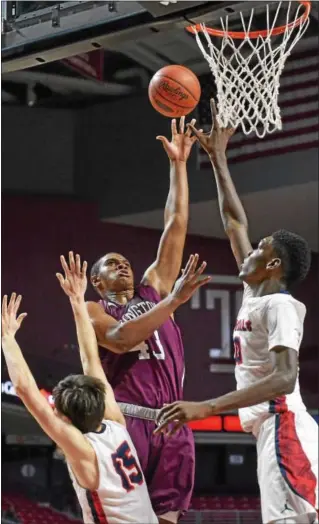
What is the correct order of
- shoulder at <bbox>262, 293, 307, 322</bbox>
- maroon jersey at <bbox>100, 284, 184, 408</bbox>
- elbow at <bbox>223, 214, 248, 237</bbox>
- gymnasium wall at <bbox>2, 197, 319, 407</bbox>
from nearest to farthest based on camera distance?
shoulder at <bbox>262, 293, 307, 322</bbox> → maroon jersey at <bbox>100, 284, 184, 408</bbox> → elbow at <bbox>223, 214, 248, 237</bbox> → gymnasium wall at <bbox>2, 197, 319, 407</bbox>

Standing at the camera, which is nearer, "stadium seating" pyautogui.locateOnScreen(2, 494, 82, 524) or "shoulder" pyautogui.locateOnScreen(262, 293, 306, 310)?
"shoulder" pyautogui.locateOnScreen(262, 293, 306, 310)

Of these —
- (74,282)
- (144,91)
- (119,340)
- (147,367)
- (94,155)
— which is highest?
(144,91)

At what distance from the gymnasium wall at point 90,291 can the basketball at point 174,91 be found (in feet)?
23.7

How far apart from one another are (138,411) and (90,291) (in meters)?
7.59

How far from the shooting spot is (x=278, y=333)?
3.83 metres

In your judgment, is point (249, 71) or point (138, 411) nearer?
point (138, 411)

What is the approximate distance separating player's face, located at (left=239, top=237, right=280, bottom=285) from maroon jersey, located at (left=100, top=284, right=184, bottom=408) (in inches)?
26.7

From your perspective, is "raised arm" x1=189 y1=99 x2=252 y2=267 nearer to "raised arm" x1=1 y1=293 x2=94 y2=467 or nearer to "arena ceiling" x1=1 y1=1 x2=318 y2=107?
"arena ceiling" x1=1 y1=1 x2=318 y2=107

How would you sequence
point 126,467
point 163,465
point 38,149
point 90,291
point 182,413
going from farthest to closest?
point 38,149
point 90,291
point 163,465
point 126,467
point 182,413

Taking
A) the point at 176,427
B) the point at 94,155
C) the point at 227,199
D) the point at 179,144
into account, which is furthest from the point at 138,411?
the point at 94,155

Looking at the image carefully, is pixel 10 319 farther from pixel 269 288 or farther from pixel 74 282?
pixel 269 288

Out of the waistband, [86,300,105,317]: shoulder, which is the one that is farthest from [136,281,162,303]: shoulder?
the waistband

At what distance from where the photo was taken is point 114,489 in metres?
3.90

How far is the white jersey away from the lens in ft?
12.8
